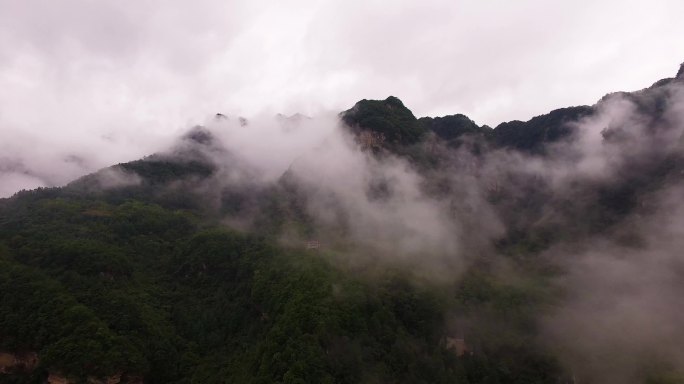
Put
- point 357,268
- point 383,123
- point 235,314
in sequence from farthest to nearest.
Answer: point 383,123
point 357,268
point 235,314

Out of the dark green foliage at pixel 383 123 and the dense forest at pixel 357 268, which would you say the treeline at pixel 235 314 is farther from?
the dark green foliage at pixel 383 123

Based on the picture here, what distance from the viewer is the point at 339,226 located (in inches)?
6171

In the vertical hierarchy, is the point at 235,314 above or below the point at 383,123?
below

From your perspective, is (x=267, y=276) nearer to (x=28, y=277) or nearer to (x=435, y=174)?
(x=28, y=277)

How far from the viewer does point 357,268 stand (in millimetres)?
123688

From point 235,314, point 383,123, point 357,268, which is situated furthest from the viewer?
point 383,123

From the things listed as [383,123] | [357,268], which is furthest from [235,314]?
[383,123]

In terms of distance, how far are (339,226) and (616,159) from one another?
97.8 meters

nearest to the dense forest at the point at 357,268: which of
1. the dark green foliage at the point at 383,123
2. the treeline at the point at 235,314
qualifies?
the treeline at the point at 235,314

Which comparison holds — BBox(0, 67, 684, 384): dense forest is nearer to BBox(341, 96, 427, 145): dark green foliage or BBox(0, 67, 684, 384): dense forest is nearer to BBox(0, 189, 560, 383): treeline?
BBox(0, 189, 560, 383): treeline

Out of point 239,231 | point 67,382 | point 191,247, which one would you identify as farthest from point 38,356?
point 239,231

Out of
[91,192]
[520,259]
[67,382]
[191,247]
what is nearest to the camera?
[67,382]

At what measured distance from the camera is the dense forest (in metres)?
97.8

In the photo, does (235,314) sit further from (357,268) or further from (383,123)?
(383,123)
